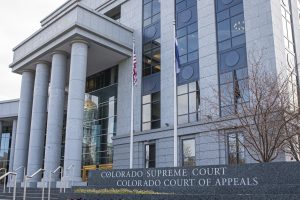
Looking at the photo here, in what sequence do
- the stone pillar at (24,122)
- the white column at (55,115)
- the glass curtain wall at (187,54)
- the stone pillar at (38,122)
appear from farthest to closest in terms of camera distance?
the stone pillar at (24,122)
the stone pillar at (38,122)
the white column at (55,115)
the glass curtain wall at (187,54)

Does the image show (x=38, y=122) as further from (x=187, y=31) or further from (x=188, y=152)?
(x=187, y=31)

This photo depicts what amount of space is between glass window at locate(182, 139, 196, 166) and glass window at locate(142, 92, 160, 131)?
127 inches

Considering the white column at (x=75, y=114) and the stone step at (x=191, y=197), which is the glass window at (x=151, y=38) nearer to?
the white column at (x=75, y=114)

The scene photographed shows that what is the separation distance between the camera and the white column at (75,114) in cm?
2617

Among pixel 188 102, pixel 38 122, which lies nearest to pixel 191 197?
pixel 188 102

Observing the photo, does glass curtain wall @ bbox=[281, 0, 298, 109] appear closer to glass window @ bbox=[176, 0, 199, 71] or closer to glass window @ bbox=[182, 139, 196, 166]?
glass window @ bbox=[176, 0, 199, 71]

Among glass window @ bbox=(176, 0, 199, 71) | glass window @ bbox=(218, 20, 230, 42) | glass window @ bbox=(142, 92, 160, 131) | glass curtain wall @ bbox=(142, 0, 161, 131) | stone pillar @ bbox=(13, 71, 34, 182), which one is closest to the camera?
glass window @ bbox=(218, 20, 230, 42)

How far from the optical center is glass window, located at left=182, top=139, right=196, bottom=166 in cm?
2555

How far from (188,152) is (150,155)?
12.8 feet

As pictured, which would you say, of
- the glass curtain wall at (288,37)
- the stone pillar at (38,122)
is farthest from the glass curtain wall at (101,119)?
the glass curtain wall at (288,37)

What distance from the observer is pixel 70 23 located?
28391mm

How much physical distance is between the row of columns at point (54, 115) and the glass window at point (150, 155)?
18.1ft

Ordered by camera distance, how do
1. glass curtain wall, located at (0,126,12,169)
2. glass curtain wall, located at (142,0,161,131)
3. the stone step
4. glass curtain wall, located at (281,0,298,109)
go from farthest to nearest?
glass curtain wall, located at (0,126,12,169)
glass curtain wall, located at (142,0,161,131)
glass curtain wall, located at (281,0,298,109)
the stone step

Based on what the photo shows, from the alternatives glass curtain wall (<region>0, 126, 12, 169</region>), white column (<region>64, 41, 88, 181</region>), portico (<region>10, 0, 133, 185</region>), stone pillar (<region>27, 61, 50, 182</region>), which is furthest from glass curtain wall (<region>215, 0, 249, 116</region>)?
glass curtain wall (<region>0, 126, 12, 169</region>)
